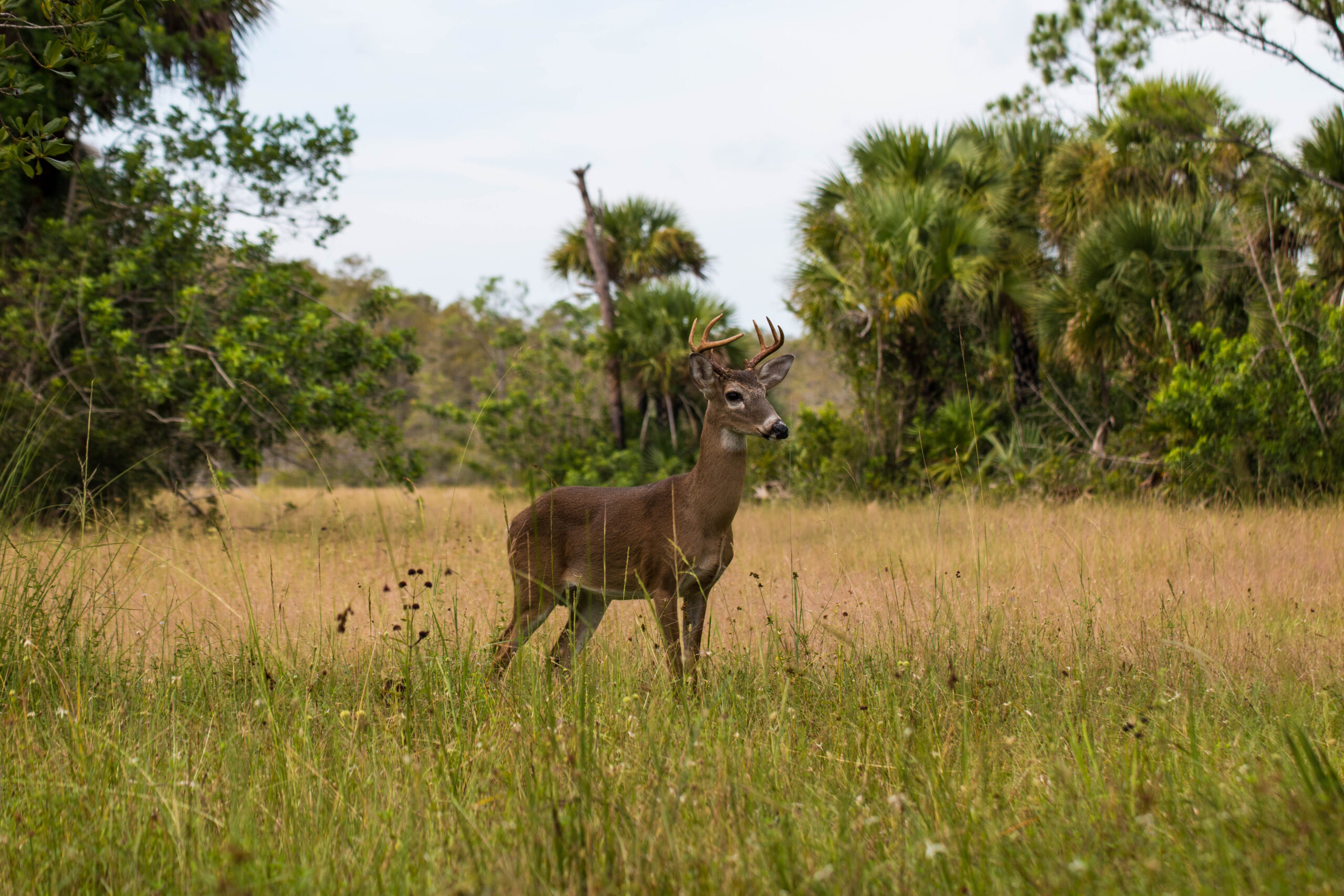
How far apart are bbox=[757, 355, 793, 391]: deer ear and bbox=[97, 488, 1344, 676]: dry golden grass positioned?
1.03 metres

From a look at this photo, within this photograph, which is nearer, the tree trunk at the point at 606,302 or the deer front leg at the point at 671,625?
the deer front leg at the point at 671,625

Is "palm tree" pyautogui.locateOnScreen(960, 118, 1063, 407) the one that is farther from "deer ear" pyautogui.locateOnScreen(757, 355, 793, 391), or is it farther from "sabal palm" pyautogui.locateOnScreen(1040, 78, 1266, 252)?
"deer ear" pyautogui.locateOnScreen(757, 355, 793, 391)

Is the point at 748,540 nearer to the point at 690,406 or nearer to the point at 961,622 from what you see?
the point at 961,622

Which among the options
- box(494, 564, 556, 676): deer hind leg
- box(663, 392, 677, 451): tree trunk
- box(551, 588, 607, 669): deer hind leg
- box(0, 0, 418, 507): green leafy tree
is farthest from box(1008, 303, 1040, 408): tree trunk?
box(494, 564, 556, 676): deer hind leg

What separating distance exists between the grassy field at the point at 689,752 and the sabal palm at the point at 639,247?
14.6 meters

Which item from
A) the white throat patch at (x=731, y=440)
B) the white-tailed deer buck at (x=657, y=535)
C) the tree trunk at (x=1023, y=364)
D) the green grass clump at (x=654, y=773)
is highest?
the tree trunk at (x=1023, y=364)

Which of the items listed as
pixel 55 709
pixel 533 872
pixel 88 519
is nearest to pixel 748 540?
pixel 88 519

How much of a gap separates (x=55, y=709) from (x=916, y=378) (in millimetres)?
13427

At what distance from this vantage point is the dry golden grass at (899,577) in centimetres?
494

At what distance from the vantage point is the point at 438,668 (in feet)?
12.7

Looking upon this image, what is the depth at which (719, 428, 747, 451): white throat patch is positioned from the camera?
4910 mm

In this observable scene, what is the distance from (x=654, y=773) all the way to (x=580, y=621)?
2172 mm

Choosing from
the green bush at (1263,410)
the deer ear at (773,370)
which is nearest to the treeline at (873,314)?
the green bush at (1263,410)

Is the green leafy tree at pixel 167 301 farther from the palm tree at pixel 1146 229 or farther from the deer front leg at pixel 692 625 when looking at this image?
the palm tree at pixel 1146 229
